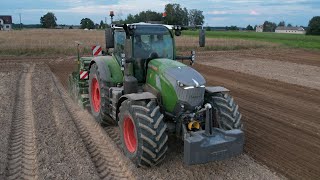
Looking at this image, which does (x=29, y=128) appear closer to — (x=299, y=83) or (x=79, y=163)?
(x=79, y=163)

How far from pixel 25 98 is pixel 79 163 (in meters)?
5.40

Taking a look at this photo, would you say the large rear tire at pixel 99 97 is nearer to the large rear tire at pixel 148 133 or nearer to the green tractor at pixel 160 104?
the green tractor at pixel 160 104

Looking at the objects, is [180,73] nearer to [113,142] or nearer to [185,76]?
[185,76]

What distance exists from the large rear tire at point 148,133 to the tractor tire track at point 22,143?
165cm

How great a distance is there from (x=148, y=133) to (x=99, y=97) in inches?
124

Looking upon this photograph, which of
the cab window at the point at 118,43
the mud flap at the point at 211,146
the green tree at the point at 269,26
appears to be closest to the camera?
the mud flap at the point at 211,146

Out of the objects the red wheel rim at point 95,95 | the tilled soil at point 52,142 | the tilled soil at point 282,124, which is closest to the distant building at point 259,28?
the tilled soil at point 282,124

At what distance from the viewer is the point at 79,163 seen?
5.50 m

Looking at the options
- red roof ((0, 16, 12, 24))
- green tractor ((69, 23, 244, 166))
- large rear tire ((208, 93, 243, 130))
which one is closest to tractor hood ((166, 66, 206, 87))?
green tractor ((69, 23, 244, 166))

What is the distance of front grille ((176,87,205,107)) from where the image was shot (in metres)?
5.23

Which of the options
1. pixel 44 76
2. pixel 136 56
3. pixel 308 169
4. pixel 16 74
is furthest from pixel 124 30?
pixel 16 74

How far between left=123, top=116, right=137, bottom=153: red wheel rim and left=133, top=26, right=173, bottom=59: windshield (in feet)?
4.51

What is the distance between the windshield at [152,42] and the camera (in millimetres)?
6320

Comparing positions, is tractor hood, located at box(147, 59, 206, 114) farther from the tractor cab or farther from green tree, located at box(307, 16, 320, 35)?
green tree, located at box(307, 16, 320, 35)
